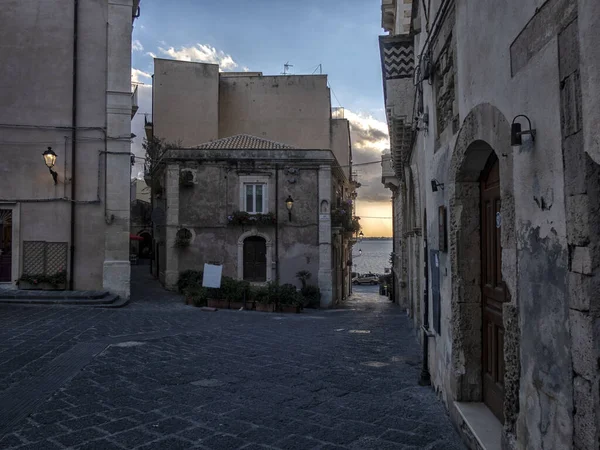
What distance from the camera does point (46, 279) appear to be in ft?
47.0

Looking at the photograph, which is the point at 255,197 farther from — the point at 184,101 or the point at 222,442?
the point at 222,442

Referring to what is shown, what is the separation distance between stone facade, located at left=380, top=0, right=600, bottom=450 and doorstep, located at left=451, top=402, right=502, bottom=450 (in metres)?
0.04

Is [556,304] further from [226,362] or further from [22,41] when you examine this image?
[22,41]

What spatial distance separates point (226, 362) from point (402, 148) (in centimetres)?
880

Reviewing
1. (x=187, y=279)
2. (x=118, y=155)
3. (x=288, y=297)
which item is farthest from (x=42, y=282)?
(x=288, y=297)

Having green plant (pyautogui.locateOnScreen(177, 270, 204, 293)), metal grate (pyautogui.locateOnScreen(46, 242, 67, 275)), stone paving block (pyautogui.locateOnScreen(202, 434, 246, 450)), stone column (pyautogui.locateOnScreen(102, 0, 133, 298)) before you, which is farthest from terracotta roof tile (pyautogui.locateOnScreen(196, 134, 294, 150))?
stone paving block (pyautogui.locateOnScreen(202, 434, 246, 450))

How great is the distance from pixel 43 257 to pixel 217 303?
509 cm

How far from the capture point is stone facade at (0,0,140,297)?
47.7 feet

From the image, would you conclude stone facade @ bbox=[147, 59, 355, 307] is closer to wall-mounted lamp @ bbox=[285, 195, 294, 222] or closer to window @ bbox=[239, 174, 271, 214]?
window @ bbox=[239, 174, 271, 214]

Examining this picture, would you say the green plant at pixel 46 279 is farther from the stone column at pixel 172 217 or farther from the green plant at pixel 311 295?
the green plant at pixel 311 295

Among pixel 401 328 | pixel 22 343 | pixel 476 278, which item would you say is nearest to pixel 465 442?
pixel 476 278

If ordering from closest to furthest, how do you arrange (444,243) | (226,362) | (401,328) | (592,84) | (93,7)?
(592,84) < (444,243) < (226,362) < (401,328) < (93,7)

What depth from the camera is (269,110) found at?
2961cm

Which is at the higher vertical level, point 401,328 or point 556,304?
point 556,304
